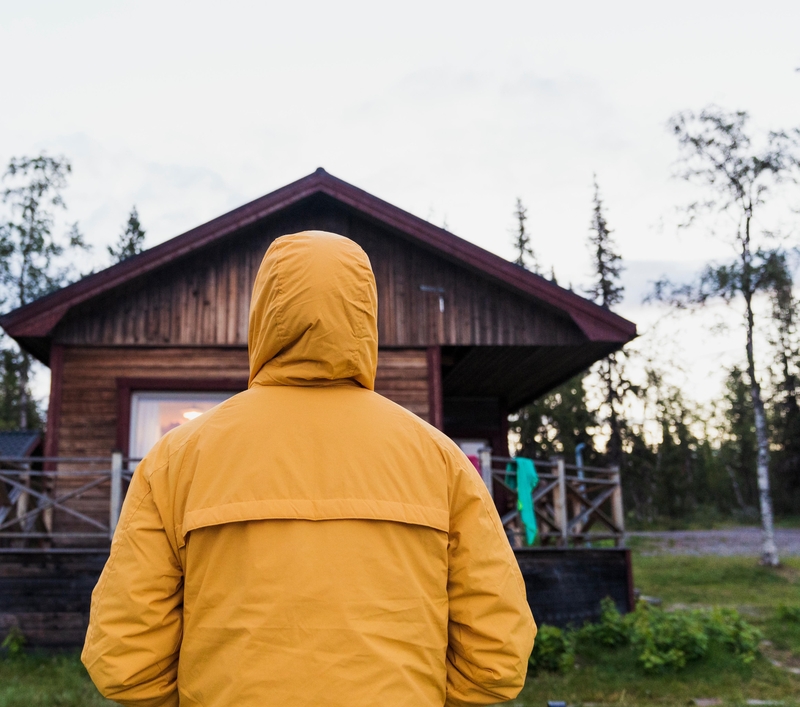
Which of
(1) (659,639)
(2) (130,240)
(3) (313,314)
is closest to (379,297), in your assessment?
(1) (659,639)

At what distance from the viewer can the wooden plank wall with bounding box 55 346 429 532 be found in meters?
9.79

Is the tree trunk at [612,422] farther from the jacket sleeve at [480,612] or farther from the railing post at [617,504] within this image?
the jacket sleeve at [480,612]

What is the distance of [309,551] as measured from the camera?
1.70m

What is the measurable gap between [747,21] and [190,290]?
788 cm

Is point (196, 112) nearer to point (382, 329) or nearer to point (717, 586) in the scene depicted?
point (382, 329)

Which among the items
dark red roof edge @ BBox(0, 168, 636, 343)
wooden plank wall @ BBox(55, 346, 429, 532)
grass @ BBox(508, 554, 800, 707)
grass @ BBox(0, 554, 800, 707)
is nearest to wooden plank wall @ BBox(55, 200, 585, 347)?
wooden plank wall @ BBox(55, 346, 429, 532)

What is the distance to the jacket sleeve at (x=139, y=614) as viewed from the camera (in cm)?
173

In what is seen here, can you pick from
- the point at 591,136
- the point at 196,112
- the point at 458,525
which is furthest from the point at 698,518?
the point at 458,525

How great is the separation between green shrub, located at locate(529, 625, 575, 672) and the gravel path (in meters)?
16.5

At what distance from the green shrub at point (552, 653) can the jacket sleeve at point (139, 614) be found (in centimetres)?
643

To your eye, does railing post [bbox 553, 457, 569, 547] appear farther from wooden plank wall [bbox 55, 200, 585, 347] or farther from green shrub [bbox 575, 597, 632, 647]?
wooden plank wall [bbox 55, 200, 585, 347]

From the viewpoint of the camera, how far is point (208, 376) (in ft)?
33.0

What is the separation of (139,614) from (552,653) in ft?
22.1

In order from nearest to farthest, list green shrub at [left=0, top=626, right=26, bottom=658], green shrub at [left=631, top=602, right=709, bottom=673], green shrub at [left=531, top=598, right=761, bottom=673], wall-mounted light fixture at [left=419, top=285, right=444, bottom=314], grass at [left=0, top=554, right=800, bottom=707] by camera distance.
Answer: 1. grass at [left=0, top=554, right=800, bottom=707]
2. green shrub at [left=631, top=602, right=709, bottom=673]
3. green shrub at [left=531, top=598, right=761, bottom=673]
4. green shrub at [left=0, top=626, right=26, bottom=658]
5. wall-mounted light fixture at [left=419, top=285, right=444, bottom=314]
